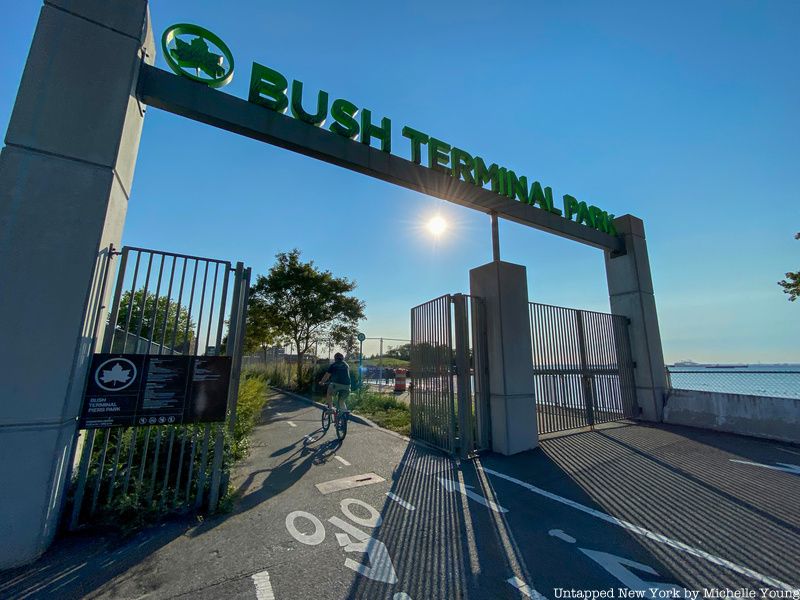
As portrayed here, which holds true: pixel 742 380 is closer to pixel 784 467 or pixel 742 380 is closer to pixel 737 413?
pixel 737 413

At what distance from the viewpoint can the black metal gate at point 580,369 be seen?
782cm

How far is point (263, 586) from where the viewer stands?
106 inches

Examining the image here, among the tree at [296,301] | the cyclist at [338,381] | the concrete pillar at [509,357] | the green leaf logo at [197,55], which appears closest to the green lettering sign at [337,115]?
the green leaf logo at [197,55]

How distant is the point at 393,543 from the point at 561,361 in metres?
6.49

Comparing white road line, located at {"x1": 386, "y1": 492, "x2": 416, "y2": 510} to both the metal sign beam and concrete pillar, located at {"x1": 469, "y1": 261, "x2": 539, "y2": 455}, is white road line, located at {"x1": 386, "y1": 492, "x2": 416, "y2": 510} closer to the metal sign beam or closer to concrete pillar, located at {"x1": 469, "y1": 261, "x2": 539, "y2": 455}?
concrete pillar, located at {"x1": 469, "y1": 261, "x2": 539, "y2": 455}

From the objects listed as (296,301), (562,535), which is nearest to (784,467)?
(562,535)

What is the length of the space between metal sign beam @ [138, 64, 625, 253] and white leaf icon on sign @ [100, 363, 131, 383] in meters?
3.81

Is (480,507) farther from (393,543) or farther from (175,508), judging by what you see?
(175,508)

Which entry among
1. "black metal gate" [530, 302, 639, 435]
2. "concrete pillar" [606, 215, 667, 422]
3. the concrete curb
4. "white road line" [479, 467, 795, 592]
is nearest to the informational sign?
"white road line" [479, 467, 795, 592]

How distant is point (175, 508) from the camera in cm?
388

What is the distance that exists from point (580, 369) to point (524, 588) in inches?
275

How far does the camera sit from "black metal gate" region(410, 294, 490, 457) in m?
6.44

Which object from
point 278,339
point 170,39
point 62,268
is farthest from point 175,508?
point 278,339

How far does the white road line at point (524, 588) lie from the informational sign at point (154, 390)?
363 centimetres
